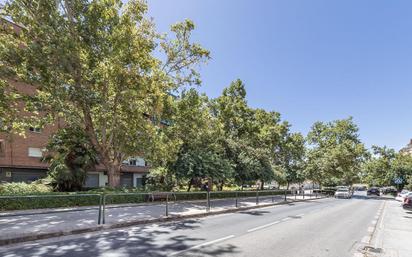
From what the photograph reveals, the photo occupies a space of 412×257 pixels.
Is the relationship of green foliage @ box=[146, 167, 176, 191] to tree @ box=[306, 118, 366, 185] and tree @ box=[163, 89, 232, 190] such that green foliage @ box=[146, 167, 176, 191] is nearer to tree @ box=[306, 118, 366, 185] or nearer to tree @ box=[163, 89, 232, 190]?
tree @ box=[163, 89, 232, 190]

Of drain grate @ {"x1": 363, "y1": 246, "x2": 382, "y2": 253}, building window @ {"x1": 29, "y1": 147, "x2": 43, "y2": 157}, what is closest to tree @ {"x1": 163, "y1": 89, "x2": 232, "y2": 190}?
drain grate @ {"x1": 363, "y1": 246, "x2": 382, "y2": 253}

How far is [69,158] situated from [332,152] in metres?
41.2

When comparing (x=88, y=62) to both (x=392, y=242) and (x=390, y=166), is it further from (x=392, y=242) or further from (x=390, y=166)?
(x=390, y=166)

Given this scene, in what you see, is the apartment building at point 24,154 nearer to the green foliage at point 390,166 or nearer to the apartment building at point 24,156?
the apartment building at point 24,156

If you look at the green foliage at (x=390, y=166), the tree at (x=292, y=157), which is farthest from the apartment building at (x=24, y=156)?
the green foliage at (x=390, y=166)

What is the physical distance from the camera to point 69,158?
22625mm

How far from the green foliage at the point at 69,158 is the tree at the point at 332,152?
33.2m

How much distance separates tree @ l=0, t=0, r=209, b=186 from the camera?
576 inches

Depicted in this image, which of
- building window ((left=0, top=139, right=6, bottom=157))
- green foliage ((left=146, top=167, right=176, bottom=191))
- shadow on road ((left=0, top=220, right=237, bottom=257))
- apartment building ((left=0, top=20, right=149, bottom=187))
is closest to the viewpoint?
shadow on road ((left=0, top=220, right=237, bottom=257))

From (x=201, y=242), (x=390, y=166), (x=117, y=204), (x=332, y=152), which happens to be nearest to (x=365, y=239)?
(x=201, y=242)

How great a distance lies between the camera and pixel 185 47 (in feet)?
66.0

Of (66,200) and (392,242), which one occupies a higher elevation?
(66,200)

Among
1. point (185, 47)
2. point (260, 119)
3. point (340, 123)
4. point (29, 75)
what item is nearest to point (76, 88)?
point (29, 75)

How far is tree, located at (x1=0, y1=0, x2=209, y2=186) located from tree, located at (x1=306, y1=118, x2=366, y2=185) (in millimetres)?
34583
